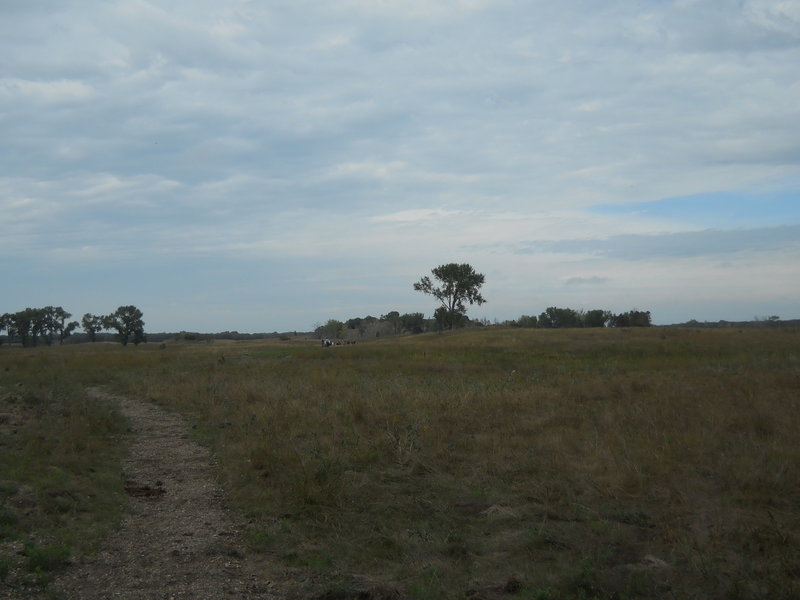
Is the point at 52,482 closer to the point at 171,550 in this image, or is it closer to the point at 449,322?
the point at 171,550

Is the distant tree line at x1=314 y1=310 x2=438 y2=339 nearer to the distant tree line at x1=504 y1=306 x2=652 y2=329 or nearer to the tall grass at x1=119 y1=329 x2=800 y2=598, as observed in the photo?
the distant tree line at x1=504 y1=306 x2=652 y2=329

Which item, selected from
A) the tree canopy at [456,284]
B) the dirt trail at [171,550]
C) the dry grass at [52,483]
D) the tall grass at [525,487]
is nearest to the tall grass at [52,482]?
the dry grass at [52,483]

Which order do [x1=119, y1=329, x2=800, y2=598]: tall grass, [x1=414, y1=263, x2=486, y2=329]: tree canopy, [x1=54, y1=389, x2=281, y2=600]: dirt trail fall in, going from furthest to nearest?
1. [x1=414, y1=263, x2=486, y2=329]: tree canopy
2. [x1=119, y1=329, x2=800, y2=598]: tall grass
3. [x1=54, y1=389, x2=281, y2=600]: dirt trail

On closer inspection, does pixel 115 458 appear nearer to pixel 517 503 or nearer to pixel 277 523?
pixel 277 523

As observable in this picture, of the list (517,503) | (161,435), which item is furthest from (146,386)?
(517,503)

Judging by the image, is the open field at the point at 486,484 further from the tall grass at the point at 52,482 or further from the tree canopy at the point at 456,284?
the tree canopy at the point at 456,284

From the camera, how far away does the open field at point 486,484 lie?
5320 mm

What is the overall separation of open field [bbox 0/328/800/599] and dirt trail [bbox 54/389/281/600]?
0.80 feet

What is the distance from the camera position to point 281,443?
33.9 feet

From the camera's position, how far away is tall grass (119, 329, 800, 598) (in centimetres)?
528

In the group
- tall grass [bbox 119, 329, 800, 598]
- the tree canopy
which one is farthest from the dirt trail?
the tree canopy

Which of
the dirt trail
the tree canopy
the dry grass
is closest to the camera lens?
the dirt trail

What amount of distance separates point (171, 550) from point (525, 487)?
418 centimetres

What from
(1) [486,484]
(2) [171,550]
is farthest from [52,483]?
(1) [486,484]
